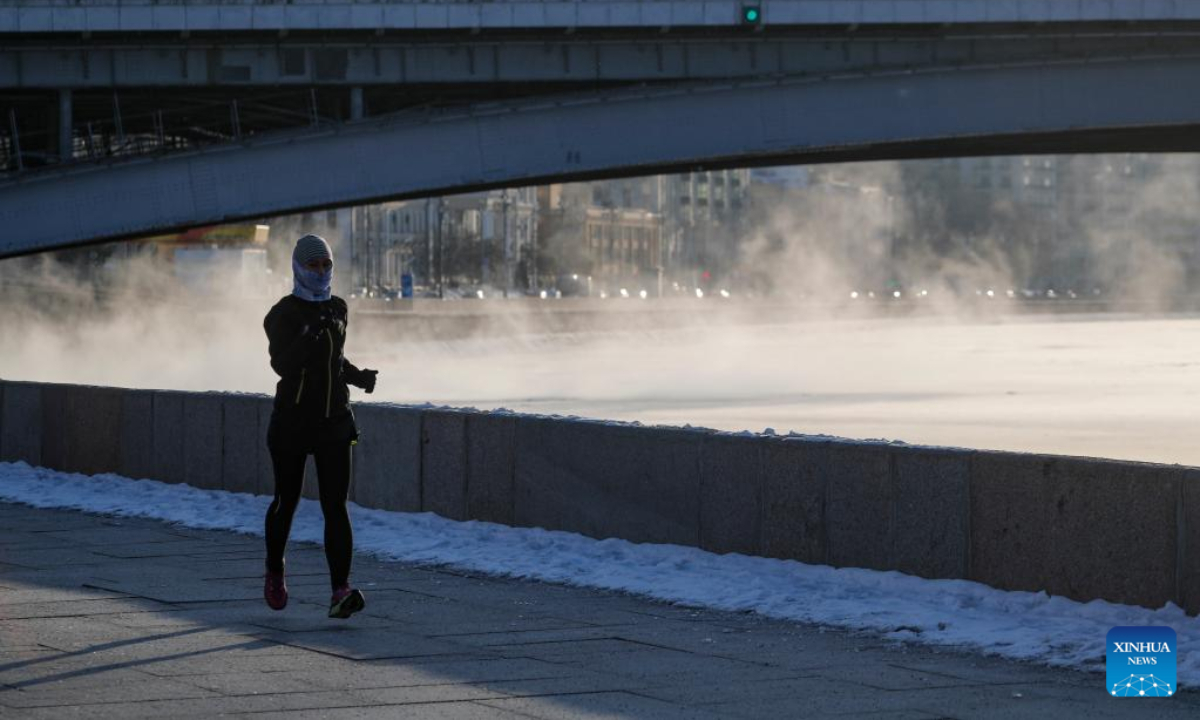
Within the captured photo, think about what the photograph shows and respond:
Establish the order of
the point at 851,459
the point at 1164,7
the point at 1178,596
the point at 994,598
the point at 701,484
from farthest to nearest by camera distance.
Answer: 1. the point at 1164,7
2. the point at 701,484
3. the point at 851,459
4. the point at 994,598
5. the point at 1178,596

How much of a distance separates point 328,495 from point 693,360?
58459 mm

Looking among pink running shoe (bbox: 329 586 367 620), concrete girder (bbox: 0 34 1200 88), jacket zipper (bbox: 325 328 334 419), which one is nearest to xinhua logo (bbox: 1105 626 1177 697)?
pink running shoe (bbox: 329 586 367 620)

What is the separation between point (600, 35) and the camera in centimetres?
4197

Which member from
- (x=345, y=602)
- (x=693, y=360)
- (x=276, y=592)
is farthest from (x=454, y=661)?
(x=693, y=360)

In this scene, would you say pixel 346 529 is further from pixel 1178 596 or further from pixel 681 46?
pixel 681 46

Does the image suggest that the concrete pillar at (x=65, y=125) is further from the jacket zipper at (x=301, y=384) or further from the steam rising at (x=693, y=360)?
the jacket zipper at (x=301, y=384)

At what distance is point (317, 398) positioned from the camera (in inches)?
423

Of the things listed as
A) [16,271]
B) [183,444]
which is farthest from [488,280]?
[183,444]

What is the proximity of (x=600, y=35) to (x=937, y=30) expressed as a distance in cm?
611

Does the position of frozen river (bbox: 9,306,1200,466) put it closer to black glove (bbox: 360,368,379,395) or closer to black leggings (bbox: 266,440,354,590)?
black glove (bbox: 360,368,379,395)

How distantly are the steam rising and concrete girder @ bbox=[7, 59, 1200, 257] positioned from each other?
442 centimetres

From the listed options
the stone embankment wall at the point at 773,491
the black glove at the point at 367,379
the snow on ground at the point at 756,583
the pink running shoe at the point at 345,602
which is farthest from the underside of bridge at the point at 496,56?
the pink running shoe at the point at 345,602

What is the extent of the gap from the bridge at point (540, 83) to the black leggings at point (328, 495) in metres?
30.7

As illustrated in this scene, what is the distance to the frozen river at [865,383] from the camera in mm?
34875
